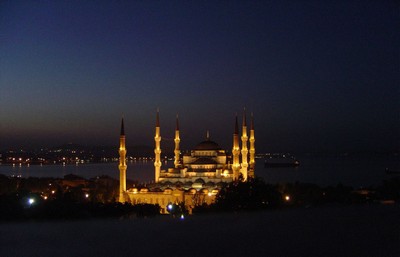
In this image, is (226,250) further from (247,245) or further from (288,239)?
(288,239)

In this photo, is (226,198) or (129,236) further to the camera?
(226,198)

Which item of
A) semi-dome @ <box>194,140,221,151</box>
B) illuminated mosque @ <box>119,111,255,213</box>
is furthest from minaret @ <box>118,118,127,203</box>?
semi-dome @ <box>194,140,221,151</box>

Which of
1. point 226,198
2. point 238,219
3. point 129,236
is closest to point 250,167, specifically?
point 226,198

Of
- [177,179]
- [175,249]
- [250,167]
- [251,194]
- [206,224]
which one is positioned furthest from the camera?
[250,167]

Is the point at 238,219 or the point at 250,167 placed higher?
the point at 250,167

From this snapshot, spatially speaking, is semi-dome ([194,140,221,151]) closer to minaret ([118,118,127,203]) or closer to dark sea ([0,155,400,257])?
minaret ([118,118,127,203])

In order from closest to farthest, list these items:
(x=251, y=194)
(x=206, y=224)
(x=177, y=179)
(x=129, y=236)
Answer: (x=129, y=236)
(x=206, y=224)
(x=251, y=194)
(x=177, y=179)

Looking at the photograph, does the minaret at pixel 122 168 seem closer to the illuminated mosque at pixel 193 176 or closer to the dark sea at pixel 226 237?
the illuminated mosque at pixel 193 176

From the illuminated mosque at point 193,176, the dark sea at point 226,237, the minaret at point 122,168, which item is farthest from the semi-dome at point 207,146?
the dark sea at point 226,237
